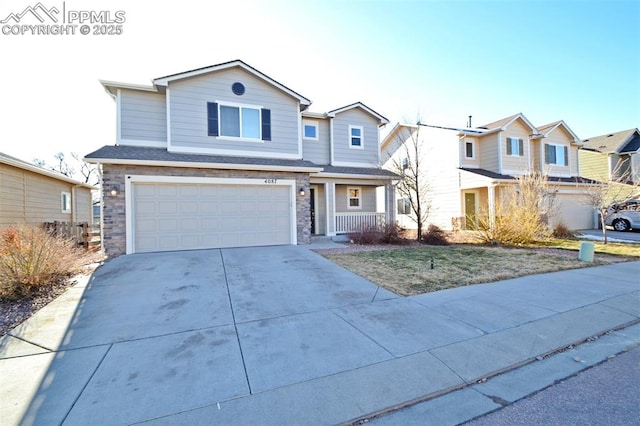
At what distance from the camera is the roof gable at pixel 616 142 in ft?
77.2

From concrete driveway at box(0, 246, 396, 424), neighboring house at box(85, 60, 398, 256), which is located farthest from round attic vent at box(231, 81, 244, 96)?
concrete driveway at box(0, 246, 396, 424)

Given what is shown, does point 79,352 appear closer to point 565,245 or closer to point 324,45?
point 324,45

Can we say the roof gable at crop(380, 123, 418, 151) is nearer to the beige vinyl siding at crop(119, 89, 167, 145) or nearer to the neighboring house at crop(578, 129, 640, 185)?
the beige vinyl siding at crop(119, 89, 167, 145)

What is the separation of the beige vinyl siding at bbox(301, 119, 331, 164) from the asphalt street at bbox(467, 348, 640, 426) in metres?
12.3

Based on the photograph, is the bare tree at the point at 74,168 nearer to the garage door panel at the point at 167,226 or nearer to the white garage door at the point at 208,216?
the white garage door at the point at 208,216

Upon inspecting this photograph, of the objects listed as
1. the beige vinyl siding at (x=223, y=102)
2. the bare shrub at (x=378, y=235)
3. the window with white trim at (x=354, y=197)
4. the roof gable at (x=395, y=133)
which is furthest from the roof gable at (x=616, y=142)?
the beige vinyl siding at (x=223, y=102)

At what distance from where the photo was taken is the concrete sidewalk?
2.73 metres

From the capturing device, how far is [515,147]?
18484mm

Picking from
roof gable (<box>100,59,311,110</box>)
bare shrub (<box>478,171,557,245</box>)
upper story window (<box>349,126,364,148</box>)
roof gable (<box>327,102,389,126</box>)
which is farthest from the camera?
upper story window (<box>349,126,364,148</box>)

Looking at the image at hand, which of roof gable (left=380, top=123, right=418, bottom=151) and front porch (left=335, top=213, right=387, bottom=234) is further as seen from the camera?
roof gable (left=380, top=123, right=418, bottom=151)

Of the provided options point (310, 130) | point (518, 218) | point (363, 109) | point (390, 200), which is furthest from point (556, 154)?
point (310, 130)

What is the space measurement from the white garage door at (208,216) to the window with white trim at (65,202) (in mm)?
10202

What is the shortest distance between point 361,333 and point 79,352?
3.75m

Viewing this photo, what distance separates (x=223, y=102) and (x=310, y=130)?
451 cm
